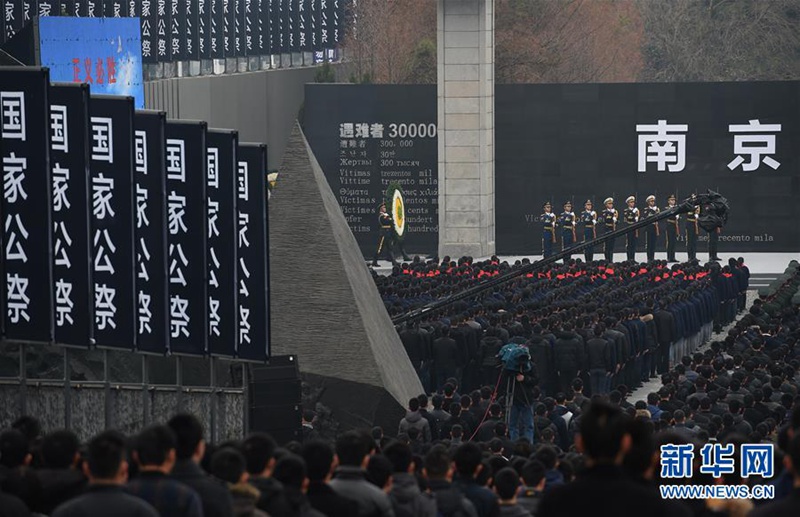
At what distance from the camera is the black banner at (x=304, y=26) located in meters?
52.0

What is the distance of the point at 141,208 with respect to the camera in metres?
14.4

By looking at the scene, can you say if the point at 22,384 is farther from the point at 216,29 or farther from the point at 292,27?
the point at 292,27

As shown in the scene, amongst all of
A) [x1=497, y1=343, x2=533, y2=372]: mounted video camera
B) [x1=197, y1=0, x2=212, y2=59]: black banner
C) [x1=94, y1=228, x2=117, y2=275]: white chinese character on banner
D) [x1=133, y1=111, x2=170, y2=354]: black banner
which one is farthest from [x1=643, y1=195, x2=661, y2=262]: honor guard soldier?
[x1=94, y1=228, x2=117, y2=275]: white chinese character on banner

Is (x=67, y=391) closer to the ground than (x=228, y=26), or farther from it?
closer to the ground

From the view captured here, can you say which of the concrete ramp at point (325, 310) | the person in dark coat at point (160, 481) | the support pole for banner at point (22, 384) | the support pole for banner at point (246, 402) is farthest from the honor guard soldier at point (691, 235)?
the person in dark coat at point (160, 481)

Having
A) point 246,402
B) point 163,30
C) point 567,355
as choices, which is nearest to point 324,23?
point 163,30

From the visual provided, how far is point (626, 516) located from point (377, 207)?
33202mm

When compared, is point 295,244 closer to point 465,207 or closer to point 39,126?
point 39,126

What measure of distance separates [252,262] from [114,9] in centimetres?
2300

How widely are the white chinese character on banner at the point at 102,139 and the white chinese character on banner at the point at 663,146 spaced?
1031 inches

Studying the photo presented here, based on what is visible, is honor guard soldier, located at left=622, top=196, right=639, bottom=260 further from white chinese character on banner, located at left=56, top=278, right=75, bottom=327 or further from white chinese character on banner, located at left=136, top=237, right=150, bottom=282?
white chinese character on banner, located at left=56, top=278, right=75, bottom=327

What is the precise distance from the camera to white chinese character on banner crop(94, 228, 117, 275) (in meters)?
14.1

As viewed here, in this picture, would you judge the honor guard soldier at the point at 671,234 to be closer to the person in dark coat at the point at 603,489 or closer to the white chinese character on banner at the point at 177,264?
the white chinese character on banner at the point at 177,264

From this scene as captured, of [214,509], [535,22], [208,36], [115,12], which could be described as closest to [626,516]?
[214,509]
